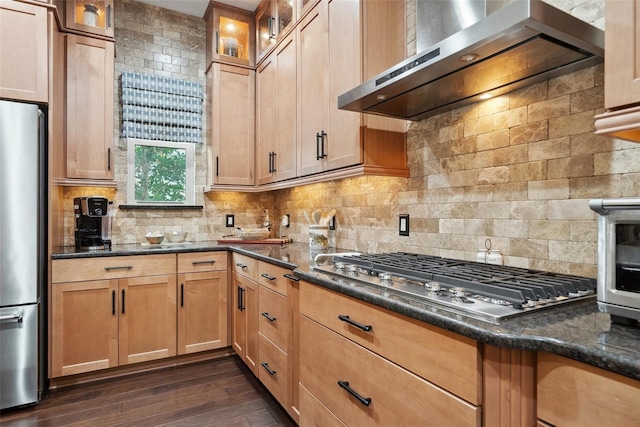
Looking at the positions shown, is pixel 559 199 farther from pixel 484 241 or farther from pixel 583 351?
pixel 583 351

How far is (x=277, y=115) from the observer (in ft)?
9.77

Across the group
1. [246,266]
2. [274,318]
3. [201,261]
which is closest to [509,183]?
[274,318]

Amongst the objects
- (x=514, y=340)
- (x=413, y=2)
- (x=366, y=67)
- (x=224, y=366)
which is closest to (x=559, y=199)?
(x=514, y=340)

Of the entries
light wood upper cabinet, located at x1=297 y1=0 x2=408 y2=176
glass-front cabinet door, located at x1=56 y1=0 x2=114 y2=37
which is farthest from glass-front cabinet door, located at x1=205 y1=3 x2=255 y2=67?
light wood upper cabinet, located at x1=297 y1=0 x2=408 y2=176

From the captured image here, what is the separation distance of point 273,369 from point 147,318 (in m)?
1.20

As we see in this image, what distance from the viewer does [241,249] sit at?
2746 mm

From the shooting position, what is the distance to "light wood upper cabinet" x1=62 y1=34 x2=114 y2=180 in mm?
2818

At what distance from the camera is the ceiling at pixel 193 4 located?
3.32 meters

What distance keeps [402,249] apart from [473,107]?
0.85 metres

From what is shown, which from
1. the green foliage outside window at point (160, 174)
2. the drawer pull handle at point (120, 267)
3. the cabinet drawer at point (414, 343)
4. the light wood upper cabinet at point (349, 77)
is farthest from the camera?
the green foliage outside window at point (160, 174)

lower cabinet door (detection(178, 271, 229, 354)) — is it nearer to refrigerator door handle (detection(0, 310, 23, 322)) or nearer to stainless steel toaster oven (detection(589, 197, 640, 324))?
refrigerator door handle (detection(0, 310, 23, 322))

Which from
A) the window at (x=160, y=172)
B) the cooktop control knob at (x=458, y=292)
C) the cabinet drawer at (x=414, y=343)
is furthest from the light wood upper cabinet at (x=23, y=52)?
the cooktop control knob at (x=458, y=292)

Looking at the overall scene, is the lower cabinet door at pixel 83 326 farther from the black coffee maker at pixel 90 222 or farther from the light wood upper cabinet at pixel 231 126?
the light wood upper cabinet at pixel 231 126

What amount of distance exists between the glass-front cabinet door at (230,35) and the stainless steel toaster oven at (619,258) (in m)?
3.23
